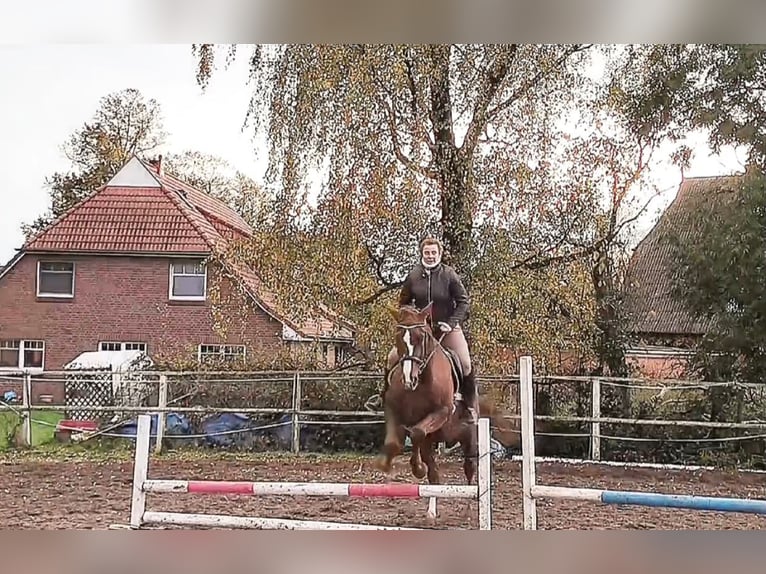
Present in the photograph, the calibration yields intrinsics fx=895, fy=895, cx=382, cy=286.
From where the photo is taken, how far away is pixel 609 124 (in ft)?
14.2

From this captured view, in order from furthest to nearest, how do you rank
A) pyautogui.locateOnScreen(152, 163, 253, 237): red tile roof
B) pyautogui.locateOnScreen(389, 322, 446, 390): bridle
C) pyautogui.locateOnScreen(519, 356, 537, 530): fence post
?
pyautogui.locateOnScreen(152, 163, 253, 237): red tile roof, pyautogui.locateOnScreen(389, 322, 446, 390): bridle, pyautogui.locateOnScreen(519, 356, 537, 530): fence post

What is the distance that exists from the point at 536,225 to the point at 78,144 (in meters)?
2.19

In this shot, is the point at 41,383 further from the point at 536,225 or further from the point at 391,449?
the point at 536,225

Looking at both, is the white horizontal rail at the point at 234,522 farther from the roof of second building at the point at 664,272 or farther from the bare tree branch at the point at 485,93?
the bare tree branch at the point at 485,93

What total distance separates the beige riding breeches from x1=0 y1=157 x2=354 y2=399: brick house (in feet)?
0.85

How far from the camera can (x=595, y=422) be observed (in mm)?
4258

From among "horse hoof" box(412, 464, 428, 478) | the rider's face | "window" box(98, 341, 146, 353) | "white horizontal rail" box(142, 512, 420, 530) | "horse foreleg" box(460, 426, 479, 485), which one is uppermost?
the rider's face

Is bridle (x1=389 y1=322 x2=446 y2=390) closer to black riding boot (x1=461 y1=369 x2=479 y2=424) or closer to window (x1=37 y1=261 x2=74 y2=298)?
black riding boot (x1=461 y1=369 x2=479 y2=424)

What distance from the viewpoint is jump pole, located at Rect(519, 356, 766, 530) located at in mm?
3383

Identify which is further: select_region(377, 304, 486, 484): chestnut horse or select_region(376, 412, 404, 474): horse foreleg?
select_region(376, 412, 404, 474): horse foreleg

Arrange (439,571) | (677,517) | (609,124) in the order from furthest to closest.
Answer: (609,124) < (677,517) < (439,571)

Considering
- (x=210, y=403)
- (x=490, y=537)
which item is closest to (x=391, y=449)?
(x=490, y=537)

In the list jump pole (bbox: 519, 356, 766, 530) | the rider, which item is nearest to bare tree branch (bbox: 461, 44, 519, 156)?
the rider

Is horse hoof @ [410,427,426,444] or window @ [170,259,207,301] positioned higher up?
window @ [170,259,207,301]
